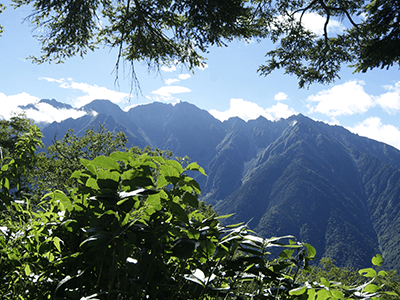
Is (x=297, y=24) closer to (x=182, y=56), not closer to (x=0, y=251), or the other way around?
(x=182, y=56)

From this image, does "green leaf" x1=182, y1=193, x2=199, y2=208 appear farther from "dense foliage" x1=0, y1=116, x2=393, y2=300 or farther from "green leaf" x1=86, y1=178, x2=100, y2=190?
"green leaf" x1=86, y1=178, x2=100, y2=190

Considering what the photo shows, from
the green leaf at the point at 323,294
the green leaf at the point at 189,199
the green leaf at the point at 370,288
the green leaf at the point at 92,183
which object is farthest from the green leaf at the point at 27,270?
the green leaf at the point at 370,288

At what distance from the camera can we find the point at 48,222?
834 millimetres

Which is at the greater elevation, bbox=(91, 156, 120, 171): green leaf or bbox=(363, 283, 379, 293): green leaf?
bbox=(91, 156, 120, 171): green leaf

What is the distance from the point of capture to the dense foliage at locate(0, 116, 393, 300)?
72cm

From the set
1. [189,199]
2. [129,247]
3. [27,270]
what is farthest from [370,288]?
[27,270]

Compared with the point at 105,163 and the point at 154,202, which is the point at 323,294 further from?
the point at 105,163

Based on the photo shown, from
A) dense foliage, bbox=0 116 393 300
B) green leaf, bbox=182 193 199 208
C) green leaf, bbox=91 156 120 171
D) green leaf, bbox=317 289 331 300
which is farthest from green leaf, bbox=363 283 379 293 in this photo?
green leaf, bbox=91 156 120 171

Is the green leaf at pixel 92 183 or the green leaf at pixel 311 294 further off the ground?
the green leaf at pixel 92 183

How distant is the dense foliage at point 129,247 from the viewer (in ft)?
2.35

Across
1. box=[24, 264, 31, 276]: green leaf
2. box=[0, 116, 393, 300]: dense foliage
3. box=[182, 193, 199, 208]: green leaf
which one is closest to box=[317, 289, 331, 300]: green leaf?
box=[0, 116, 393, 300]: dense foliage

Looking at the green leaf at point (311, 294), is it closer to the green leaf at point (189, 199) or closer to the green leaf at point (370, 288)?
the green leaf at point (370, 288)

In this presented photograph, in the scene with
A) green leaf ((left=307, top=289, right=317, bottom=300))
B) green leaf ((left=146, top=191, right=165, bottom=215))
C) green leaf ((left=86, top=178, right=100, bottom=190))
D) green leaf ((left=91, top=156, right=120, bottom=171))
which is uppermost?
green leaf ((left=91, top=156, right=120, bottom=171))

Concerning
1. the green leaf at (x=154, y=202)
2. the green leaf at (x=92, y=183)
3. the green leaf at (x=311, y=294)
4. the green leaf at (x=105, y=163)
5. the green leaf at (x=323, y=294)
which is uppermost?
the green leaf at (x=105, y=163)
